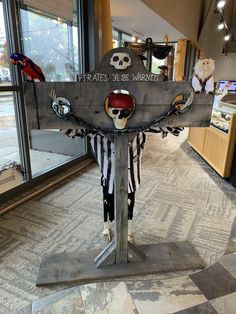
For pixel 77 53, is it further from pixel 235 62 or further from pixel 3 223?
pixel 235 62

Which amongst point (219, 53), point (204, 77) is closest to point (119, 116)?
point (204, 77)

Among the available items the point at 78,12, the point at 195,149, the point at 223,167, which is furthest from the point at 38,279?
the point at 195,149

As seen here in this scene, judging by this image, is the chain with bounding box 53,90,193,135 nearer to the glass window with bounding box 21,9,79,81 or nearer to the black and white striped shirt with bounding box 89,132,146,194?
the black and white striped shirt with bounding box 89,132,146,194

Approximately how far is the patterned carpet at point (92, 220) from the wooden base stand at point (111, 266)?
0.08 m

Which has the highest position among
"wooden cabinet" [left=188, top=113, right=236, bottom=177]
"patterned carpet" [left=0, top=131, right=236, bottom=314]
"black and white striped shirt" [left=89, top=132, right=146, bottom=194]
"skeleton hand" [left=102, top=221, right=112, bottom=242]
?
"black and white striped shirt" [left=89, top=132, right=146, bottom=194]

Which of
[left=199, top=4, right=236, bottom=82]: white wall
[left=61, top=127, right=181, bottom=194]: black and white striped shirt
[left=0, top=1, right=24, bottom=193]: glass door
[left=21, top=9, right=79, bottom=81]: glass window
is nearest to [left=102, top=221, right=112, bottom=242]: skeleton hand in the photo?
[left=61, top=127, right=181, bottom=194]: black and white striped shirt

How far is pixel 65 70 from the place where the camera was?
11.0 ft

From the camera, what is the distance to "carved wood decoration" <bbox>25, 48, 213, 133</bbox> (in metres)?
1.29

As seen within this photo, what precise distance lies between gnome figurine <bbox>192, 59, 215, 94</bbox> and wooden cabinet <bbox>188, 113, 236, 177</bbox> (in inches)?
76.2

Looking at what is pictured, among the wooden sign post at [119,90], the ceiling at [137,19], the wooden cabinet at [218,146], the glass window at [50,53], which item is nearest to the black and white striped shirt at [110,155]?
the wooden sign post at [119,90]

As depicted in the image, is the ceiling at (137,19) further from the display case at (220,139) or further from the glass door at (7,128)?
the glass door at (7,128)

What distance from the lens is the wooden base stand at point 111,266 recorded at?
64.4 inches

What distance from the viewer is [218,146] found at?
3.41m

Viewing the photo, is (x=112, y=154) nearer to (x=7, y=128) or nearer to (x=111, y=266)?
(x=111, y=266)
